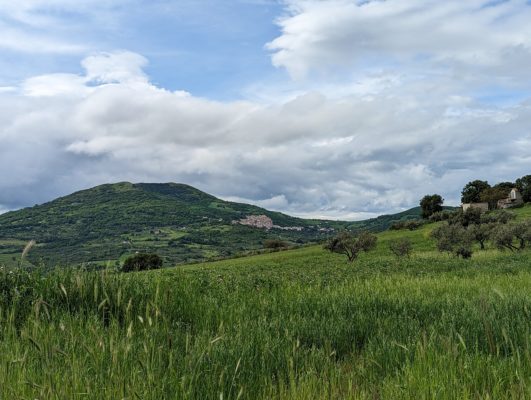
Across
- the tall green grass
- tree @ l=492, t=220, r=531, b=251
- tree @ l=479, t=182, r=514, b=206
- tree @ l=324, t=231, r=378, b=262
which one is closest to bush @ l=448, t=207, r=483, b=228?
tree @ l=324, t=231, r=378, b=262

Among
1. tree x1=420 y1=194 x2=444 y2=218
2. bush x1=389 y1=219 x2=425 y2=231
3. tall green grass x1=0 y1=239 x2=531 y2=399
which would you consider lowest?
bush x1=389 y1=219 x2=425 y2=231

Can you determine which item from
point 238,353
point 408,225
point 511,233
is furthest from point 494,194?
point 238,353

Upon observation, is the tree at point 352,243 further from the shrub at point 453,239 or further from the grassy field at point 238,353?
the grassy field at point 238,353

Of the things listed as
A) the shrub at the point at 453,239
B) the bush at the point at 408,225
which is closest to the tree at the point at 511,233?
the shrub at the point at 453,239

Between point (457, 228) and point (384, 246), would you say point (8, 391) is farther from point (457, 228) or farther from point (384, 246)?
point (384, 246)

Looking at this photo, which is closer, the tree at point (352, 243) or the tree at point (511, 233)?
the tree at point (511, 233)

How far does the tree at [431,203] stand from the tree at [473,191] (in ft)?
62.5

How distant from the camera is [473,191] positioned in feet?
559

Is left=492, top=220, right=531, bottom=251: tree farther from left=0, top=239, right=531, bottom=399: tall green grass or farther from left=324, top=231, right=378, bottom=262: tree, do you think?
left=0, top=239, right=531, bottom=399: tall green grass

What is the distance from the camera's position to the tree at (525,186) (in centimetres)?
14588

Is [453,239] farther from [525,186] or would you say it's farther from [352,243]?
[525,186]

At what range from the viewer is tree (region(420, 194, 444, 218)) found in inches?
6186

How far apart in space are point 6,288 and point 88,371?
4550mm

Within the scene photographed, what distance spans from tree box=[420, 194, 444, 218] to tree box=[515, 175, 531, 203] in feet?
81.6
